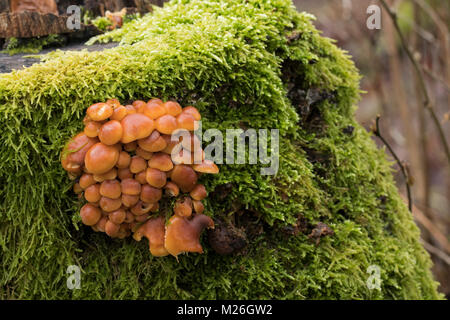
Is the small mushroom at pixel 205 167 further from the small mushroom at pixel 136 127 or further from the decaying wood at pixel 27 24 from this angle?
the decaying wood at pixel 27 24

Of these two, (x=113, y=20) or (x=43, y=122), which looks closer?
(x=43, y=122)

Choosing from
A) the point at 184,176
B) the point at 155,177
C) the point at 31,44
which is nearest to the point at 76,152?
the point at 155,177

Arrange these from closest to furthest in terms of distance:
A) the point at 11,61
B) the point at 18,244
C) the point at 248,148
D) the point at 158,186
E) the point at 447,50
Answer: the point at 158,186 → the point at 18,244 → the point at 248,148 → the point at 11,61 → the point at 447,50

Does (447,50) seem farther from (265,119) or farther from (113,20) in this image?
(113,20)

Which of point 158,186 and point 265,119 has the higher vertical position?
point 265,119

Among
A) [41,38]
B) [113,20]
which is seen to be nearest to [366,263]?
[113,20]

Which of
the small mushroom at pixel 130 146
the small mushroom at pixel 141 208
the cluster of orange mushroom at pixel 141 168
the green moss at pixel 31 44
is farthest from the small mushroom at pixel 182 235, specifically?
the green moss at pixel 31 44

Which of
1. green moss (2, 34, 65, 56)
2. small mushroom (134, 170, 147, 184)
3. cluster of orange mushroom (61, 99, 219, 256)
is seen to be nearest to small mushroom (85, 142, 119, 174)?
cluster of orange mushroom (61, 99, 219, 256)

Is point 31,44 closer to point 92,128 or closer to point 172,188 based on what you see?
point 92,128

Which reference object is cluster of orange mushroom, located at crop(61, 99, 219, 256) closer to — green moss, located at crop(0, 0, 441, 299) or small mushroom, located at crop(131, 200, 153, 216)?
small mushroom, located at crop(131, 200, 153, 216)
